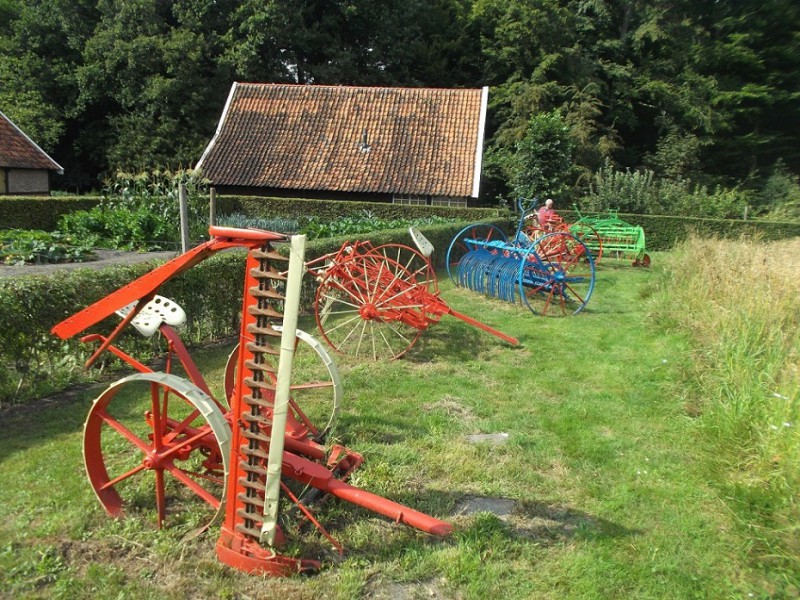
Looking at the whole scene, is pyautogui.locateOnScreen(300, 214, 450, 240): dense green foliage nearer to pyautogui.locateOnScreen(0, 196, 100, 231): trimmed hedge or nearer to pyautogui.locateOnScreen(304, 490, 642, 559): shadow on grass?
pyautogui.locateOnScreen(0, 196, 100, 231): trimmed hedge

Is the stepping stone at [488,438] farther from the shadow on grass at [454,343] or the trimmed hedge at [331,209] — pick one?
the trimmed hedge at [331,209]

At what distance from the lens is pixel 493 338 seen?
7.27 m

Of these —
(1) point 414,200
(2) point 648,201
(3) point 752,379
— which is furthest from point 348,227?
(2) point 648,201

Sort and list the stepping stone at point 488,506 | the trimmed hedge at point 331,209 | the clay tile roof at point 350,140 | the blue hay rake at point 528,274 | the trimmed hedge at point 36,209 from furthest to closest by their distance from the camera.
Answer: the clay tile roof at point 350,140 < the trimmed hedge at point 331,209 < the trimmed hedge at point 36,209 < the blue hay rake at point 528,274 < the stepping stone at point 488,506

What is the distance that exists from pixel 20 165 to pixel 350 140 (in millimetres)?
10748

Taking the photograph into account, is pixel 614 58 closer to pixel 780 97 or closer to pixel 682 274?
pixel 780 97

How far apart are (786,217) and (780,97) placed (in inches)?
448

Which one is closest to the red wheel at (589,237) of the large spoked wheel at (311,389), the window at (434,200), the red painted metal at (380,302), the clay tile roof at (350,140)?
the clay tile roof at (350,140)

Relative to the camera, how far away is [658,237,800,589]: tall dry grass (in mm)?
3141

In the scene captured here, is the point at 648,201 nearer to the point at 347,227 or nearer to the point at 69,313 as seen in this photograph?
the point at 347,227

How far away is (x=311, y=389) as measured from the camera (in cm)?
534

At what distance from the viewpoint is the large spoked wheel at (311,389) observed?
384 cm

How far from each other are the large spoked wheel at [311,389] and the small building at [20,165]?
17567 mm

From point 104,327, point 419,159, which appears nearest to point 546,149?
point 419,159
